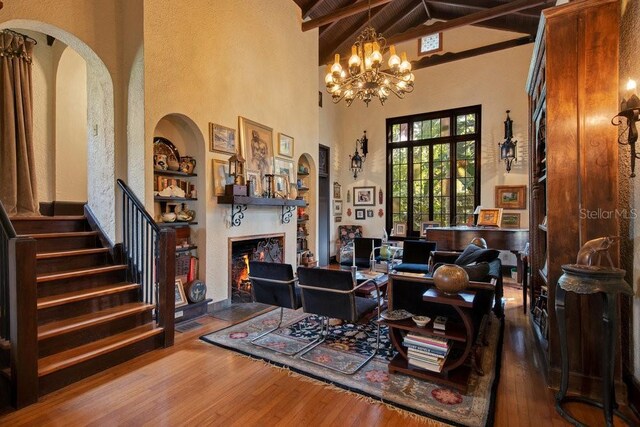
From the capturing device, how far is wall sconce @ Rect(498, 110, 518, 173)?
6.77m

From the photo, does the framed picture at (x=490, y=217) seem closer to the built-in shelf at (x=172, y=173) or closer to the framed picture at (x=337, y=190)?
the framed picture at (x=337, y=190)

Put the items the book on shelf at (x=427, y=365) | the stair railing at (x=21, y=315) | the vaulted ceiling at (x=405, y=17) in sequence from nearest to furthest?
the stair railing at (x=21, y=315)
the book on shelf at (x=427, y=365)
the vaulted ceiling at (x=405, y=17)

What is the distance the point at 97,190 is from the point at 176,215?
93 cm

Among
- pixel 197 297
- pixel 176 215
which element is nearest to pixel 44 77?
pixel 176 215

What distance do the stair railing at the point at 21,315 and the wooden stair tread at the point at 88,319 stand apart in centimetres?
35

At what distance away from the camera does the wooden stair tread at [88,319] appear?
2738mm

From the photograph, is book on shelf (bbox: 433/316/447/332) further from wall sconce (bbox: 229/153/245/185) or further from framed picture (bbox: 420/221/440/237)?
framed picture (bbox: 420/221/440/237)

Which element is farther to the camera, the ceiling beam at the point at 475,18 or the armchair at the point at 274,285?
the ceiling beam at the point at 475,18

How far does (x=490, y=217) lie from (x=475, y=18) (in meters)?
3.66

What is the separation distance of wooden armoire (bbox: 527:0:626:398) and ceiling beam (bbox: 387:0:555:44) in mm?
3840

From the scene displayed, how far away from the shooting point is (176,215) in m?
4.24

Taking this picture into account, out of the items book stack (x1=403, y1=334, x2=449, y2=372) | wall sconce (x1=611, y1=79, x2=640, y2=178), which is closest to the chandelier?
wall sconce (x1=611, y1=79, x2=640, y2=178)

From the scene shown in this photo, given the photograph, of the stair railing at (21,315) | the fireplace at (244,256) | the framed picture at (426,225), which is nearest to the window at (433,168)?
the framed picture at (426,225)

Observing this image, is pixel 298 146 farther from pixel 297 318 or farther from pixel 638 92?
pixel 638 92
